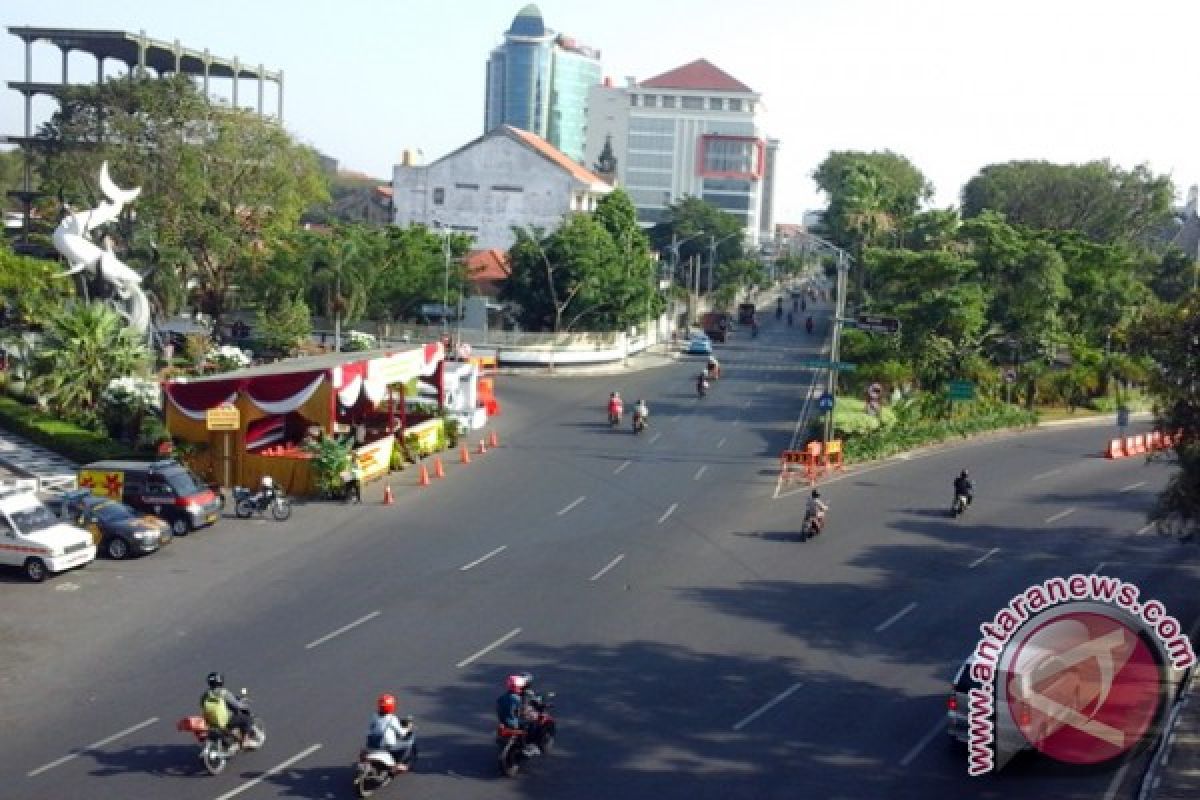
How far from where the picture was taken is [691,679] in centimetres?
1980

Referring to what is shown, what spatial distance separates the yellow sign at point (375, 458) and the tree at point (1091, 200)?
5897 centimetres

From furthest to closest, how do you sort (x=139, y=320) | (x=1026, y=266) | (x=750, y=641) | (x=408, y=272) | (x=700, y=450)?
(x=408, y=272) → (x=1026, y=266) → (x=139, y=320) → (x=700, y=450) → (x=750, y=641)

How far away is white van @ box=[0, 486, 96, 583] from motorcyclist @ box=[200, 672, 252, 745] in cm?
1004

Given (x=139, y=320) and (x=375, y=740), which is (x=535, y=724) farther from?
(x=139, y=320)

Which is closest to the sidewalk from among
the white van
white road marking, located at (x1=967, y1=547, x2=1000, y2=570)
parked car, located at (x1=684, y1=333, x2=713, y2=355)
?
the white van

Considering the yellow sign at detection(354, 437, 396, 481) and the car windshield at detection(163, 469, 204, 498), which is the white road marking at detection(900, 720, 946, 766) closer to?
the car windshield at detection(163, 469, 204, 498)

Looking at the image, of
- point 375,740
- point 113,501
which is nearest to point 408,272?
point 113,501

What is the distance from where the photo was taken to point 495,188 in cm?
8988

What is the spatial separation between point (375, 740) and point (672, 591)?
1041cm

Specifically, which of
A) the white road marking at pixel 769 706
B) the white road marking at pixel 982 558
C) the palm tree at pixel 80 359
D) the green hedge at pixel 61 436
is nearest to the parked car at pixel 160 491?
the green hedge at pixel 61 436

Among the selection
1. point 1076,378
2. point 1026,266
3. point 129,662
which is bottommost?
point 129,662

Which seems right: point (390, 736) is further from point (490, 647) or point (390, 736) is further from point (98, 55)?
point (98, 55)

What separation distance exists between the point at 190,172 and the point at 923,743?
55.4 m

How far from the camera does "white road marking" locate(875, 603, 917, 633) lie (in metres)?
23.0
